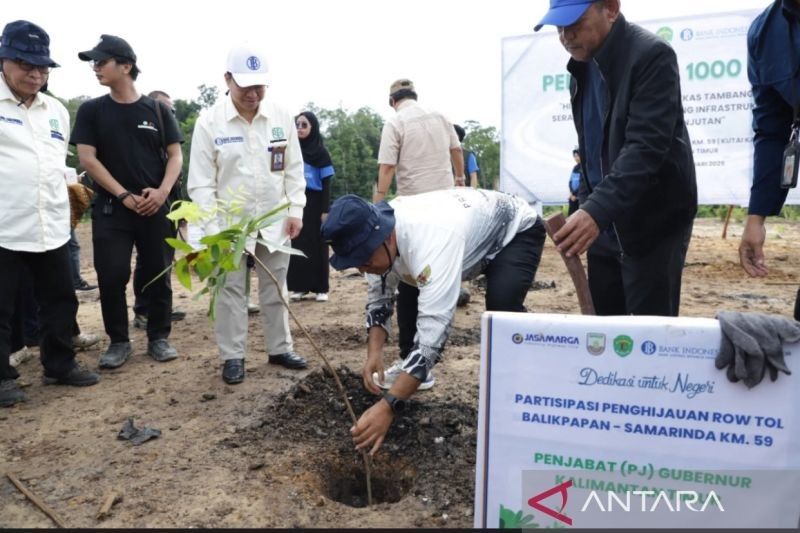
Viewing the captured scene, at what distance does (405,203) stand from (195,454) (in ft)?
4.81

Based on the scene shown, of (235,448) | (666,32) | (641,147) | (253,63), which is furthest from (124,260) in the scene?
(666,32)

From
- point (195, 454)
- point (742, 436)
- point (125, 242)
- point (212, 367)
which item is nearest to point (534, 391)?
point (742, 436)

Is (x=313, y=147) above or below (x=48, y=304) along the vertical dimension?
above

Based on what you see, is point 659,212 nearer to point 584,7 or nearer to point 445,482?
point 584,7

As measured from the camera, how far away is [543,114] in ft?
29.0

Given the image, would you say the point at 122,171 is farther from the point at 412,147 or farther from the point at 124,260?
the point at 412,147

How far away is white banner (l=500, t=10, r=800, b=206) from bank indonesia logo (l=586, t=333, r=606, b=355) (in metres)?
6.33

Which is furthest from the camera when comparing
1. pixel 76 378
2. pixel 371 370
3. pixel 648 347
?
pixel 76 378

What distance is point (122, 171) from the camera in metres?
4.06

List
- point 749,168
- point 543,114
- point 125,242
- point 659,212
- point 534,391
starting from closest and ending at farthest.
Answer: point 534,391
point 659,212
point 125,242
point 749,168
point 543,114

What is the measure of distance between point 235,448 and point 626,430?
1852 millimetres

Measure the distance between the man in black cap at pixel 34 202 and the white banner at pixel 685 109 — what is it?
6.43m

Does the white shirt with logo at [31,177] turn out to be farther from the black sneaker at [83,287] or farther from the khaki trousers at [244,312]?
the black sneaker at [83,287]

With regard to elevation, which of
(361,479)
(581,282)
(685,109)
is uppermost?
(685,109)
